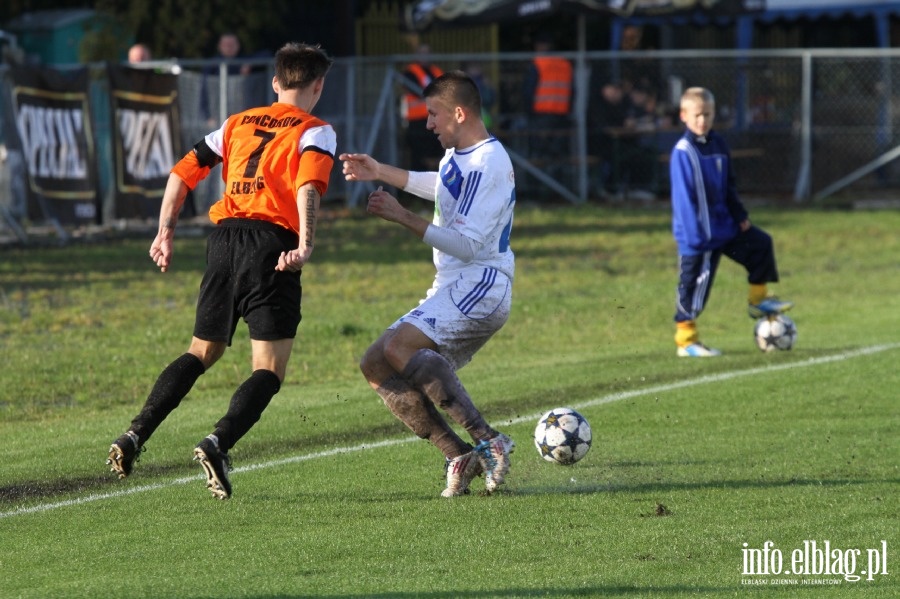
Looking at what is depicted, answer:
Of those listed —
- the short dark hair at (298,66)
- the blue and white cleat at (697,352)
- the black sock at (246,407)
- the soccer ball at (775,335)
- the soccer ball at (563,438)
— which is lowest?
the blue and white cleat at (697,352)

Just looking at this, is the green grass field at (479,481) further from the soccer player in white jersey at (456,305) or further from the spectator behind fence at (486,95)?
the spectator behind fence at (486,95)

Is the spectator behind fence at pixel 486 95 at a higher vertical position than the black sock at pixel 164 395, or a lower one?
higher

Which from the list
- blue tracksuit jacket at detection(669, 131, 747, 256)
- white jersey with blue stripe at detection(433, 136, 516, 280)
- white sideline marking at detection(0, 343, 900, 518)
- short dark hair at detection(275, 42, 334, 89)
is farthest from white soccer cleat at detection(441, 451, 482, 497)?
blue tracksuit jacket at detection(669, 131, 747, 256)

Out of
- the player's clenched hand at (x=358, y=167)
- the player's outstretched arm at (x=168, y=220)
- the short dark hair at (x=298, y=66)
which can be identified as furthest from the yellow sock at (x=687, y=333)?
the player's outstretched arm at (x=168, y=220)

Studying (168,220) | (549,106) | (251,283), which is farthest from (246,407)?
(549,106)

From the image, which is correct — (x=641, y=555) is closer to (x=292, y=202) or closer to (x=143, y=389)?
(x=292, y=202)

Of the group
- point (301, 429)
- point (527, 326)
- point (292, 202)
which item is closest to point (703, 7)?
point (527, 326)

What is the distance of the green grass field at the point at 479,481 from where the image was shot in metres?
5.43

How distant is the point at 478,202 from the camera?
650 cm

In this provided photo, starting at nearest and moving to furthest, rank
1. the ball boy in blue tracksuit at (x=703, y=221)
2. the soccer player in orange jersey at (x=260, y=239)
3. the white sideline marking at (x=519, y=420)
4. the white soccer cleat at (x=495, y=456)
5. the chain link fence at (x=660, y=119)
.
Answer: the soccer player in orange jersey at (x=260, y=239) → the white soccer cleat at (x=495, y=456) → the white sideline marking at (x=519, y=420) → the ball boy in blue tracksuit at (x=703, y=221) → the chain link fence at (x=660, y=119)

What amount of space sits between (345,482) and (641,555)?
189 centimetres

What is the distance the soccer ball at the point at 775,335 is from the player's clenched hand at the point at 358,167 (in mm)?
5384

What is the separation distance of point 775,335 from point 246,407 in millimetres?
5830

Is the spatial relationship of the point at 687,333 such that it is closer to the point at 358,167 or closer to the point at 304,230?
the point at 358,167
